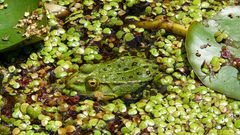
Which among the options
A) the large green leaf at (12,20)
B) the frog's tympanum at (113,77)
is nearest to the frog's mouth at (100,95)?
the frog's tympanum at (113,77)

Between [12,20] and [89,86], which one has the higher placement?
[12,20]

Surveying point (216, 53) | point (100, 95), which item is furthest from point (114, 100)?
point (216, 53)

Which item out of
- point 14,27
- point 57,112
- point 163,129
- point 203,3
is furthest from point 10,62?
point 203,3

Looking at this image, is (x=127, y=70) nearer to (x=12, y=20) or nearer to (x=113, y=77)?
(x=113, y=77)

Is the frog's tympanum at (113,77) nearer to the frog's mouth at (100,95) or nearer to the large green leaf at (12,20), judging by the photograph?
the frog's mouth at (100,95)

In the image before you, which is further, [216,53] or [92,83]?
[216,53]

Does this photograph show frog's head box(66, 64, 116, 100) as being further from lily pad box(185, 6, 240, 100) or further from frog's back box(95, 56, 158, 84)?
lily pad box(185, 6, 240, 100)

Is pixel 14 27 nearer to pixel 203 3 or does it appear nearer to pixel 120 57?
pixel 120 57
